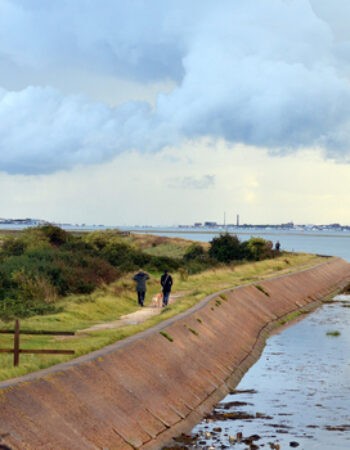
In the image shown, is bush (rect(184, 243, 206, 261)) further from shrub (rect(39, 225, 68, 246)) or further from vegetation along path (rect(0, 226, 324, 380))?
shrub (rect(39, 225, 68, 246))

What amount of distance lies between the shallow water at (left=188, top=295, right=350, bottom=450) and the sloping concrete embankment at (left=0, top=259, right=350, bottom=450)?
A: 26.0 inches

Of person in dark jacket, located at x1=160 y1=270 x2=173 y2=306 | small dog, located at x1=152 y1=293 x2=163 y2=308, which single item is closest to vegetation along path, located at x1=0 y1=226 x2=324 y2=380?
small dog, located at x1=152 y1=293 x2=163 y2=308

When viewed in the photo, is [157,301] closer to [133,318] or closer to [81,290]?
[133,318]

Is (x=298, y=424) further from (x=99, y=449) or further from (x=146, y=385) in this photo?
(x=99, y=449)

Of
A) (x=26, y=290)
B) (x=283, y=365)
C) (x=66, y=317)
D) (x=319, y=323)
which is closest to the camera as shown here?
(x=283, y=365)

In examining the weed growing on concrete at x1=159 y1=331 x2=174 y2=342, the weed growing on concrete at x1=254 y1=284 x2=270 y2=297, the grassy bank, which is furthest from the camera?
the weed growing on concrete at x1=254 y1=284 x2=270 y2=297

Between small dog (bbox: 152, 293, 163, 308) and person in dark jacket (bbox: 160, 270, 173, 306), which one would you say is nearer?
person in dark jacket (bbox: 160, 270, 173, 306)

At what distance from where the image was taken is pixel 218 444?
1427 cm

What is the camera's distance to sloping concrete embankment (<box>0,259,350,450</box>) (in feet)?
37.1

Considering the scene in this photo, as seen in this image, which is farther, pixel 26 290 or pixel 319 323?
pixel 319 323

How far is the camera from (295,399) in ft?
62.7

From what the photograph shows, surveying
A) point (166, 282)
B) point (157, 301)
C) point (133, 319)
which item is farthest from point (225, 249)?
point (133, 319)

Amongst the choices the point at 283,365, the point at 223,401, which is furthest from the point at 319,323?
the point at 223,401

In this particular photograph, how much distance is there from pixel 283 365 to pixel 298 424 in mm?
8253
